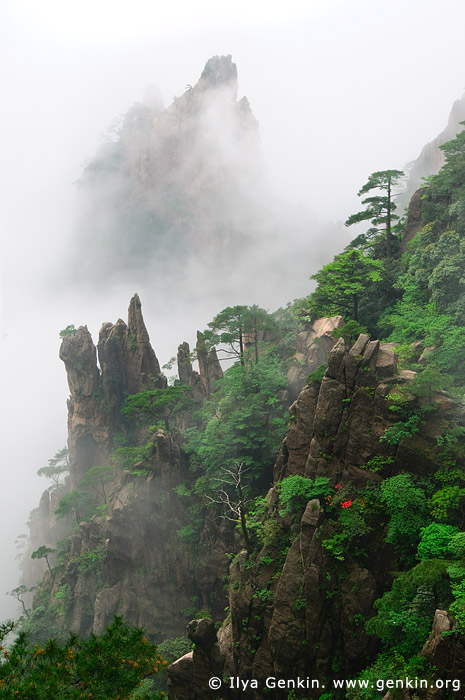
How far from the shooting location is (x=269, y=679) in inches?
699

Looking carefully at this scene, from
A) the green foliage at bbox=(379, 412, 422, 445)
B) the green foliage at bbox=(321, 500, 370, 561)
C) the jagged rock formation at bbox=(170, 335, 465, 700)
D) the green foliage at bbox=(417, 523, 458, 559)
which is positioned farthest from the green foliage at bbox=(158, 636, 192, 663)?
the green foliage at bbox=(379, 412, 422, 445)

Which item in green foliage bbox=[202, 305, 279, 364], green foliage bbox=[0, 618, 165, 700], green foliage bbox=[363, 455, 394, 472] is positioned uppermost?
green foliage bbox=[202, 305, 279, 364]

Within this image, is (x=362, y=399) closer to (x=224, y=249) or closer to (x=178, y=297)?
(x=224, y=249)

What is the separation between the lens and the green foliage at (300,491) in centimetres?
1916

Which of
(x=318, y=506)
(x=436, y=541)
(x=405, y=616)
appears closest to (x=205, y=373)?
(x=318, y=506)

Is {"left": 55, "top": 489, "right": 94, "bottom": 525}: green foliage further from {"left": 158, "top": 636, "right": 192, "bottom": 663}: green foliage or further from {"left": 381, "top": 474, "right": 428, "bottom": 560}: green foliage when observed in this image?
{"left": 381, "top": 474, "right": 428, "bottom": 560}: green foliage

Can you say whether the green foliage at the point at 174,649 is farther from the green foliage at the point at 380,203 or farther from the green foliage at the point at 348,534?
the green foliage at the point at 380,203

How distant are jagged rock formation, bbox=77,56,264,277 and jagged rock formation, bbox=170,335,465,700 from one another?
9466 cm

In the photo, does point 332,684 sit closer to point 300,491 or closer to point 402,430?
point 300,491

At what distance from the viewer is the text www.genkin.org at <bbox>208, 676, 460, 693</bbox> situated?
11.3 meters

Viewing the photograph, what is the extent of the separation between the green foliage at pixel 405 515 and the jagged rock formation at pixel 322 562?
0.78 metres

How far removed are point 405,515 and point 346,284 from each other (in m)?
17.8

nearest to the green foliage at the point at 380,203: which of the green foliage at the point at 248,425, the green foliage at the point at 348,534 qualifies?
the green foliage at the point at 248,425

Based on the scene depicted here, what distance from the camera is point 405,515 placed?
52.5 feet
